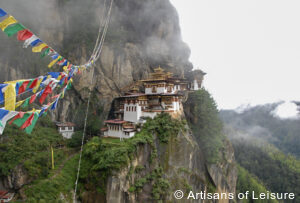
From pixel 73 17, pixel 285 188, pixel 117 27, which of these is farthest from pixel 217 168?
pixel 285 188

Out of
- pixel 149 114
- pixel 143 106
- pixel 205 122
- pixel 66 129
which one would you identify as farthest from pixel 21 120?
pixel 205 122

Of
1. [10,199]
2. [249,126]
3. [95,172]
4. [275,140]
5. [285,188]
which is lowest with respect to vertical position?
[285,188]

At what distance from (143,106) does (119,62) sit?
8984 millimetres

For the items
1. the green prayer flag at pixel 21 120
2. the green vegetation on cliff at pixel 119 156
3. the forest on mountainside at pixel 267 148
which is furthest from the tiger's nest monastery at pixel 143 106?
the forest on mountainside at pixel 267 148

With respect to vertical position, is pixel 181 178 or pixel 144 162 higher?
pixel 144 162

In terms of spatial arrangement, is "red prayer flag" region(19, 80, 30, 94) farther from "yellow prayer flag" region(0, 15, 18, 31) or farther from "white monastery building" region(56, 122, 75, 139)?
"white monastery building" region(56, 122, 75, 139)

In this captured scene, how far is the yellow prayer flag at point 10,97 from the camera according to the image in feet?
12.2

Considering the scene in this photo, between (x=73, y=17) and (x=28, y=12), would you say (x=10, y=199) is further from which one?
(x=73, y=17)

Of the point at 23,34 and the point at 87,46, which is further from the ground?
the point at 87,46

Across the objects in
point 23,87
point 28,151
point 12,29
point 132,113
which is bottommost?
point 28,151

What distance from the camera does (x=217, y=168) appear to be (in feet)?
85.9

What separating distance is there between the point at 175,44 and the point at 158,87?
15.4 metres

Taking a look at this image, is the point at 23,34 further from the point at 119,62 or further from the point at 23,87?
the point at 119,62

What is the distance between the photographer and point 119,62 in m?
27.8
